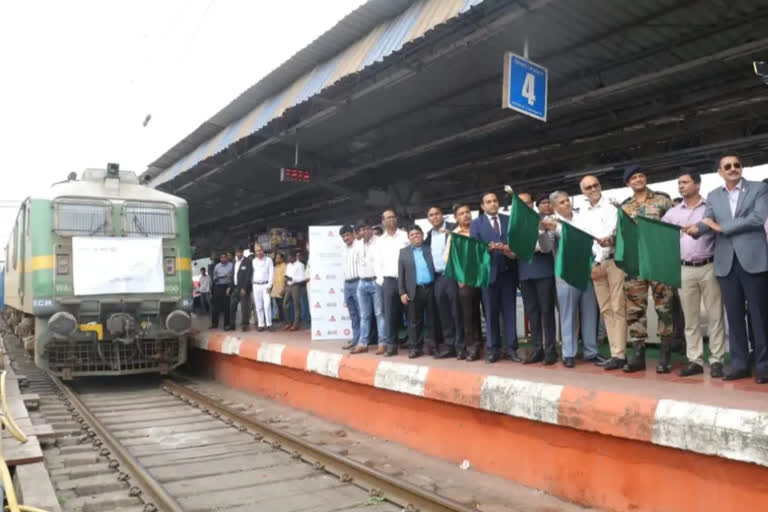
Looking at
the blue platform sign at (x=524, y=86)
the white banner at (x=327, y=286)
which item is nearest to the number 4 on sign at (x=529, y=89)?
the blue platform sign at (x=524, y=86)

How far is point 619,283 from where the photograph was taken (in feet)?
18.0

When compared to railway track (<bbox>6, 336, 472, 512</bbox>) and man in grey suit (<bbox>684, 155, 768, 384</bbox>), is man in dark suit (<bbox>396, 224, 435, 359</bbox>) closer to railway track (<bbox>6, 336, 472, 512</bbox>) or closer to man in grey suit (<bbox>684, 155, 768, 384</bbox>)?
railway track (<bbox>6, 336, 472, 512</bbox>)

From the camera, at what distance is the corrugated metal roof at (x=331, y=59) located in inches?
270

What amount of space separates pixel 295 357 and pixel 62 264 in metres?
4.22

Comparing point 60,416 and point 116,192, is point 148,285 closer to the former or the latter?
point 116,192

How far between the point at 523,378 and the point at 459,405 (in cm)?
78

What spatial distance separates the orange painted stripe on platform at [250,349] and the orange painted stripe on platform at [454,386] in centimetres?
418

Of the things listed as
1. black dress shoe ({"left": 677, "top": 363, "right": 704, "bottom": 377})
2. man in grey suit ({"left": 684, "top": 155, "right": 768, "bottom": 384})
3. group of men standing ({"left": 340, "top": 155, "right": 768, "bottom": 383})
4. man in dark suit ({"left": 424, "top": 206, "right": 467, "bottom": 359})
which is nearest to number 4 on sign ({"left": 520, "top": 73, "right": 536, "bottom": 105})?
group of men standing ({"left": 340, "top": 155, "right": 768, "bottom": 383})

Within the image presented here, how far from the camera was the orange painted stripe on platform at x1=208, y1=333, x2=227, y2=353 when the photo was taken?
425 inches

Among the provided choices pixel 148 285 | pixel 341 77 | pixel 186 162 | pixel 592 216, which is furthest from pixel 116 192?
pixel 592 216

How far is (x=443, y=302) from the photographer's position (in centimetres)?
691

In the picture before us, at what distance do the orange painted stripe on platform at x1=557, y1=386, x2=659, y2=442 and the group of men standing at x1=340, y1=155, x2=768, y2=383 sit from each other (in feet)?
3.73

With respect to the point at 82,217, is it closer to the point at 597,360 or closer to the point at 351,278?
the point at 351,278

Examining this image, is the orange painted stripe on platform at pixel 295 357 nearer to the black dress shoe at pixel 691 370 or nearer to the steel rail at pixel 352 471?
the steel rail at pixel 352 471
